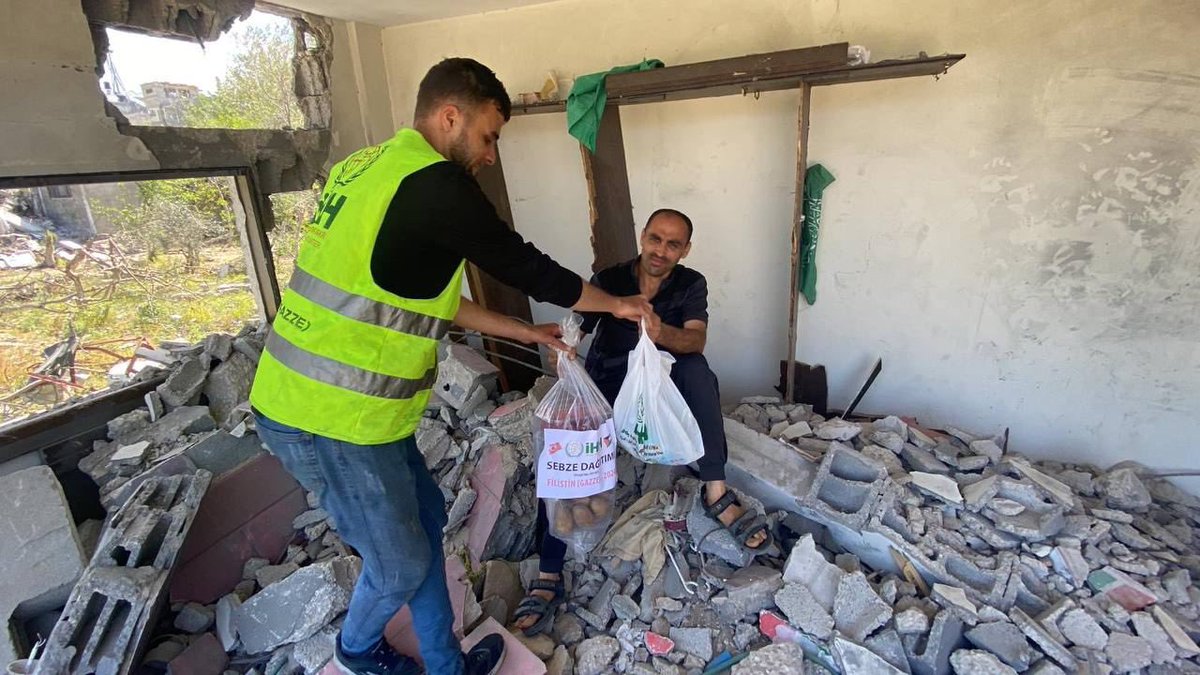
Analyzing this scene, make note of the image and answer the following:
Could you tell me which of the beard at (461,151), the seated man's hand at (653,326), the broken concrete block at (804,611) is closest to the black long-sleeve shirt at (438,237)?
the beard at (461,151)

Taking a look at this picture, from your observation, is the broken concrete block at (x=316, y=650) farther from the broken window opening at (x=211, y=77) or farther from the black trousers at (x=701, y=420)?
the broken window opening at (x=211, y=77)

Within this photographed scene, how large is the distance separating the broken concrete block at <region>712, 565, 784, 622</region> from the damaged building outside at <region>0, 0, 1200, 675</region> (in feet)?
0.03

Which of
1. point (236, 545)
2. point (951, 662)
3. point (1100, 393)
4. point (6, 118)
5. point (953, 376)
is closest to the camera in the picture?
point (951, 662)

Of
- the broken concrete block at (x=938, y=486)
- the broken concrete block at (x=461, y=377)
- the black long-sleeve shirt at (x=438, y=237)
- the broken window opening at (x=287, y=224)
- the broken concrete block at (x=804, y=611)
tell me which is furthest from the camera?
the broken window opening at (x=287, y=224)

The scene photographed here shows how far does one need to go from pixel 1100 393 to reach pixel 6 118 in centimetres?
468

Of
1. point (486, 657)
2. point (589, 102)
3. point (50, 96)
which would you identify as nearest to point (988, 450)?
point (486, 657)

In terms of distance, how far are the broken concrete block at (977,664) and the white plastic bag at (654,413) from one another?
0.94 meters

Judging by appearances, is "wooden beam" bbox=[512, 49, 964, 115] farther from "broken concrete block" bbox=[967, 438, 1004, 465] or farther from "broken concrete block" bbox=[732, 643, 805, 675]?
"broken concrete block" bbox=[732, 643, 805, 675]

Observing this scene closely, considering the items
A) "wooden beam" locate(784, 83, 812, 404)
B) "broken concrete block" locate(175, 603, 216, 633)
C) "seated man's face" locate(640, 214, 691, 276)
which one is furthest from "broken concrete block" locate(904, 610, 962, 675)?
"broken concrete block" locate(175, 603, 216, 633)

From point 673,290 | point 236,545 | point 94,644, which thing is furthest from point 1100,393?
point 94,644

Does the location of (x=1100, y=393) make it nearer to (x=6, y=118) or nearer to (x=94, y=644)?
(x=94, y=644)

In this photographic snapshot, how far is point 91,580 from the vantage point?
1826mm

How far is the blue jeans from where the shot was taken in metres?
1.45

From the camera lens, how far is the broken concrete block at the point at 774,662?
177cm
